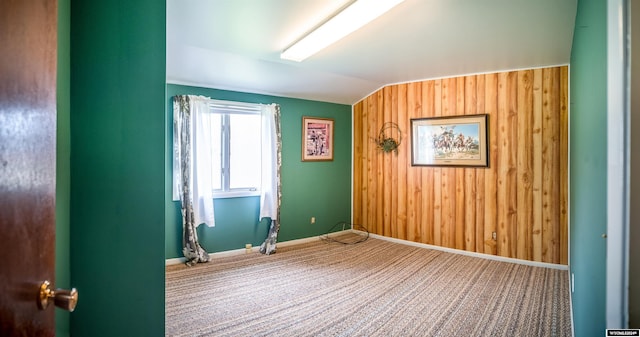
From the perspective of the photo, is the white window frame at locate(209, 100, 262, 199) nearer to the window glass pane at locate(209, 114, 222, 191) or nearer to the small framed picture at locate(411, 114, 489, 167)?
the window glass pane at locate(209, 114, 222, 191)

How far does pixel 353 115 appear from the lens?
568cm

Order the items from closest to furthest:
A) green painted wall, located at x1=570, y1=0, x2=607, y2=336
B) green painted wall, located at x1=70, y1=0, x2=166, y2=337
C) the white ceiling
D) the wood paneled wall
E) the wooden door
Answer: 1. the wooden door
2. green painted wall, located at x1=570, y1=0, x2=607, y2=336
3. green painted wall, located at x1=70, y1=0, x2=166, y2=337
4. the white ceiling
5. the wood paneled wall

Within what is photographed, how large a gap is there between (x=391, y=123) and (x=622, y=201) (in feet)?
14.7

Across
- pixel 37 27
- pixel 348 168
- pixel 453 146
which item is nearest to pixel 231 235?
pixel 348 168

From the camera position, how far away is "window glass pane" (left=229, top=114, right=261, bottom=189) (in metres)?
4.38

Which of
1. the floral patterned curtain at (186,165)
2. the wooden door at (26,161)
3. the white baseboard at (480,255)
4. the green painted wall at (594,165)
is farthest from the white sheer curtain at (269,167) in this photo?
the wooden door at (26,161)

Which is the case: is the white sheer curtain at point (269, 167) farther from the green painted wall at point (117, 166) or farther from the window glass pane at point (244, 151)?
the green painted wall at point (117, 166)

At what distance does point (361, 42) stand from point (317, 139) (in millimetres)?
2296

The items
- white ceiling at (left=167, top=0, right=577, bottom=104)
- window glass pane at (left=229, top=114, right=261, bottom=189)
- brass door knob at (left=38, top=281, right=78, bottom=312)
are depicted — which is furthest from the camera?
window glass pane at (left=229, top=114, right=261, bottom=189)

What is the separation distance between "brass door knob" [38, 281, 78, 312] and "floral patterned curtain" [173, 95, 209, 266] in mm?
3179

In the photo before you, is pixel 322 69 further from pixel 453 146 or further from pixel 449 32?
pixel 453 146

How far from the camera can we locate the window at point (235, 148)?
421 centimetres

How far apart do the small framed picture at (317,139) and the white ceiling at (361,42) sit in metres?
0.65

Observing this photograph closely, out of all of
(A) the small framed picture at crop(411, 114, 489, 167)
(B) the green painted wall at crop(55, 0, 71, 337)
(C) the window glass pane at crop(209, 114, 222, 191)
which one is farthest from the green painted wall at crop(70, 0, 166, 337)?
(A) the small framed picture at crop(411, 114, 489, 167)
